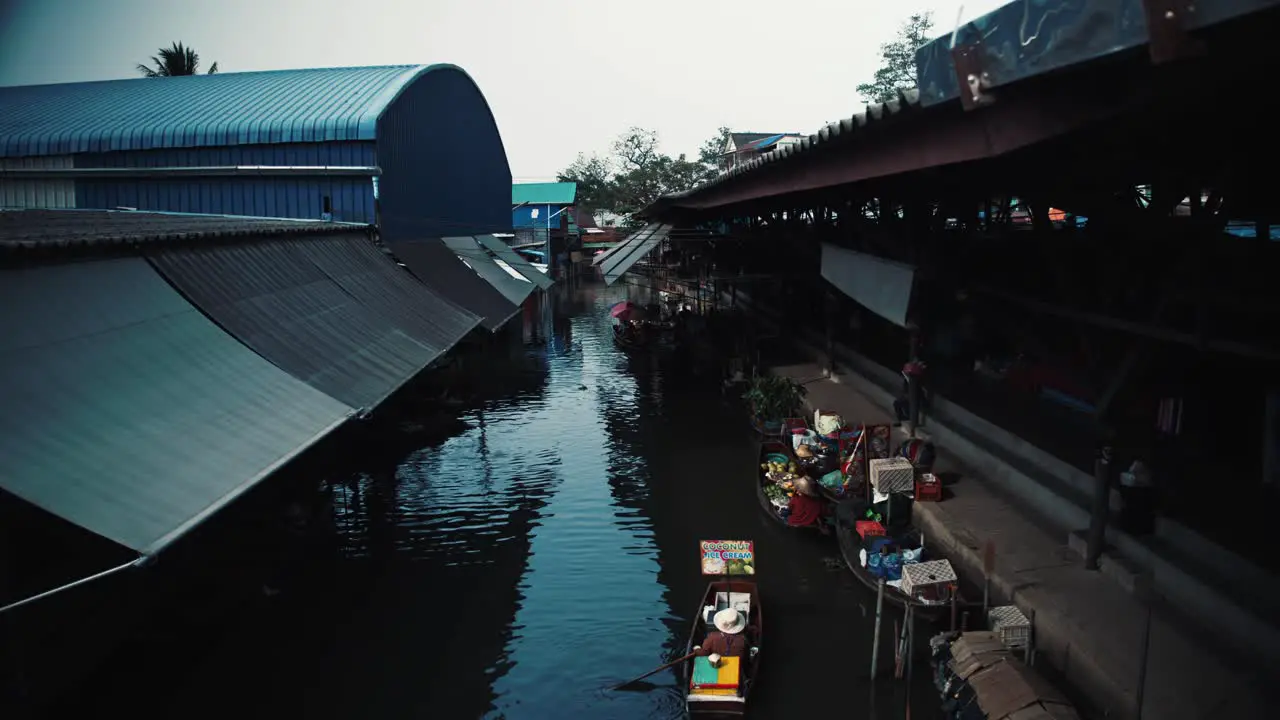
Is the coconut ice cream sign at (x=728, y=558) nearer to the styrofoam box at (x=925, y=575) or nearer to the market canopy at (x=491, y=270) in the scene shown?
the styrofoam box at (x=925, y=575)

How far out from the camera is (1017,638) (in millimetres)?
10938

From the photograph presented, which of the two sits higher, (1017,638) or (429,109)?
(429,109)

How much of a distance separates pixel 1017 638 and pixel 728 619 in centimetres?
375

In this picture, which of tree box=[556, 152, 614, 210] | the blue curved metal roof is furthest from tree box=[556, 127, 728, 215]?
the blue curved metal roof

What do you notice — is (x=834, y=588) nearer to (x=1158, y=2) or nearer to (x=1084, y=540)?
(x=1084, y=540)

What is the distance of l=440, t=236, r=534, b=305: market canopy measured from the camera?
114 feet

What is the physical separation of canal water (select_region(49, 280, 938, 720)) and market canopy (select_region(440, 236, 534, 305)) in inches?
439

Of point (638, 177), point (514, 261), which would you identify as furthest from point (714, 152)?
point (514, 261)

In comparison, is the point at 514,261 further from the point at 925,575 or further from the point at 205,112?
the point at 925,575

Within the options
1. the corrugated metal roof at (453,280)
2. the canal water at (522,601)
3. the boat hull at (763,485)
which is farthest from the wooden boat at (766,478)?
the corrugated metal roof at (453,280)

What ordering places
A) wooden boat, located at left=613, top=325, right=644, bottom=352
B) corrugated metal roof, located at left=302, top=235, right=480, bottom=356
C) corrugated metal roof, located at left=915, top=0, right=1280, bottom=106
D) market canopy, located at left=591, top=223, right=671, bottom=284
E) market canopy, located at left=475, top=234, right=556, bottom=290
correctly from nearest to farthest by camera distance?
1. corrugated metal roof, located at left=915, top=0, right=1280, bottom=106
2. corrugated metal roof, located at left=302, top=235, right=480, bottom=356
3. market canopy, located at left=591, top=223, right=671, bottom=284
4. wooden boat, located at left=613, top=325, right=644, bottom=352
5. market canopy, located at left=475, top=234, right=556, bottom=290

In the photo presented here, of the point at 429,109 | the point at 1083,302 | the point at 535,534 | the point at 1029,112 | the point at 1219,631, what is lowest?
the point at 535,534

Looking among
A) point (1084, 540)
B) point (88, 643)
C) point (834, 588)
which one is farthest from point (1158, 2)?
point (88, 643)

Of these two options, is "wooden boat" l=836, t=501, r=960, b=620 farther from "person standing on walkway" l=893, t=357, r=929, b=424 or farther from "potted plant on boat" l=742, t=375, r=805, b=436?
"potted plant on boat" l=742, t=375, r=805, b=436
